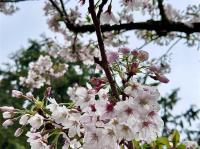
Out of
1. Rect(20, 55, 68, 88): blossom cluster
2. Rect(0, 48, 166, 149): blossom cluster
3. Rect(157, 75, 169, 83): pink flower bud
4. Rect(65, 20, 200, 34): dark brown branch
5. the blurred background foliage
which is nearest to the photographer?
Rect(0, 48, 166, 149): blossom cluster

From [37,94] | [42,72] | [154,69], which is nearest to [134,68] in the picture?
[154,69]

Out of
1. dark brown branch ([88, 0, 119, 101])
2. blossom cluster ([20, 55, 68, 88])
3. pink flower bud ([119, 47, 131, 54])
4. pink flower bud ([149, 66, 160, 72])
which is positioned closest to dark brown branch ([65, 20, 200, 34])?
pink flower bud ([119, 47, 131, 54])

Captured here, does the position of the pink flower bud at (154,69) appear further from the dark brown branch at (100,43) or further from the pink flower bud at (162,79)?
the dark brown branch at (100,43)

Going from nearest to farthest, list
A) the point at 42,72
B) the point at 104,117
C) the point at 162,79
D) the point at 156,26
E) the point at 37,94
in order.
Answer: the point at 104,117, the point at 162,79, the point at 156,26, the point at 42,72, the point at 37,94

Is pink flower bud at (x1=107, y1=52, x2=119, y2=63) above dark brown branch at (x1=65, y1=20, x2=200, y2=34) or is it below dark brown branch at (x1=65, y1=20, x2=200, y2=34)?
above

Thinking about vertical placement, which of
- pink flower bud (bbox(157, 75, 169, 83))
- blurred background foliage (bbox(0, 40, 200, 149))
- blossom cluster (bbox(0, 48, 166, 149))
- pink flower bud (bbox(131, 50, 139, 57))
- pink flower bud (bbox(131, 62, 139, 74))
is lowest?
blurred background foliage (bbox(0, 40, 200, 149))

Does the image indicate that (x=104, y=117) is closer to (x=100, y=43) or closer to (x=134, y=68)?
(x=134, y=68)

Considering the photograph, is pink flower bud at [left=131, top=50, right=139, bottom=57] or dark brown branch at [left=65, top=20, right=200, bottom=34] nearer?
pink flower bud at [left=131, top=50, right=139, bottom=57]

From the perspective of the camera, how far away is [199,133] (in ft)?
71.5

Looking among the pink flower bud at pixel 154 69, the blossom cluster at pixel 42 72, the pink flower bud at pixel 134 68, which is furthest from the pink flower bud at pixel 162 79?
the blossom cluster at pixel 42 72

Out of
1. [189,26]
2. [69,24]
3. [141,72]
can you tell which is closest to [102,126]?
[141,72]

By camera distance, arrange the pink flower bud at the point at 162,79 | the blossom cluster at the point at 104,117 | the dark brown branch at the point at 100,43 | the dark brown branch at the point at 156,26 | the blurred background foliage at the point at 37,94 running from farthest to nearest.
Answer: the blurred background foliage at the point at 37,94 < the dark brown branch at the point at 156,26 < the pink flower bud at the point at 162,79 < the blossom cluster at the point at 104,117 < the dark brown branch at the point at 100,43

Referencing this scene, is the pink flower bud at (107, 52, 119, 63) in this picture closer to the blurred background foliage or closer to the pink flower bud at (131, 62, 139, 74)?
the pink flower bud at (131, 62, 139, 74)

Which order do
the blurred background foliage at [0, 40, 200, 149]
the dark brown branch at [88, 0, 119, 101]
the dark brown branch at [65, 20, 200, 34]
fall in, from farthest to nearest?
the blurred background foliage at [0, 40, 200, 149]
the dark brown branch at [65, 20, 200, 34]
the dark brown branch at [88, 0, 119, 101]
